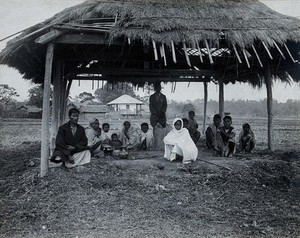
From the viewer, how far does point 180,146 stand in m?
7.63

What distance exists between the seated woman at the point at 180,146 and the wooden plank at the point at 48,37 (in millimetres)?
3294

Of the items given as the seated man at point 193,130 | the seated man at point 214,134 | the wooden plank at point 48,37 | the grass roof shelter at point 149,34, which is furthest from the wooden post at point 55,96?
the seated man at point 214,134

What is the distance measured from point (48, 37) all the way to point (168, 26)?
2.55 m

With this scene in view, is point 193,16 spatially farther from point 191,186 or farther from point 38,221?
point 38,221

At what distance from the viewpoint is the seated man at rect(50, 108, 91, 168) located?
691 cm

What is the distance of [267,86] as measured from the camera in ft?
31.4

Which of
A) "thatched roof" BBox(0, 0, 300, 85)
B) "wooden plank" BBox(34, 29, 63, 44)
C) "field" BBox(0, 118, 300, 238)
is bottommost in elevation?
"field" BBox(0, 118, 300, 238)

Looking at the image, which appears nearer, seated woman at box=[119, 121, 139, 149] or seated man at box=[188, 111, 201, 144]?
seated woman at box=[119, 121, 139, 149]

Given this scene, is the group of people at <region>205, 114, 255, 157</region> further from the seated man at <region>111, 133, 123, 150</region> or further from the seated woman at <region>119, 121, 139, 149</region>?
the seated man at <region>111, 133, 123, 150</region>

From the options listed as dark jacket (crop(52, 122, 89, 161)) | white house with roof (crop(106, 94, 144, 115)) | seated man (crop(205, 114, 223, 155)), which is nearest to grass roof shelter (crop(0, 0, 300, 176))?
dark jacket (crop(52, 122, 89, 161))

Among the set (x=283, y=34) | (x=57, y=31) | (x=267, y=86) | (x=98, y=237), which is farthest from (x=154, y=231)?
(x=267, y=86)

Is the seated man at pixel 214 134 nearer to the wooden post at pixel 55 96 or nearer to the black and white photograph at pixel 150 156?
the black and white photograph at pixel 150 156

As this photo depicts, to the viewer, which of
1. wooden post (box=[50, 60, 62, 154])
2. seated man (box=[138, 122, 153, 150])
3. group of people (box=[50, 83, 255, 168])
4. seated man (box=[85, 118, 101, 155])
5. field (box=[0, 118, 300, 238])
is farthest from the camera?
seated man (box=[138, 122, 153, 150])

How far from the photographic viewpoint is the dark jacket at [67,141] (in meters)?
6.89
